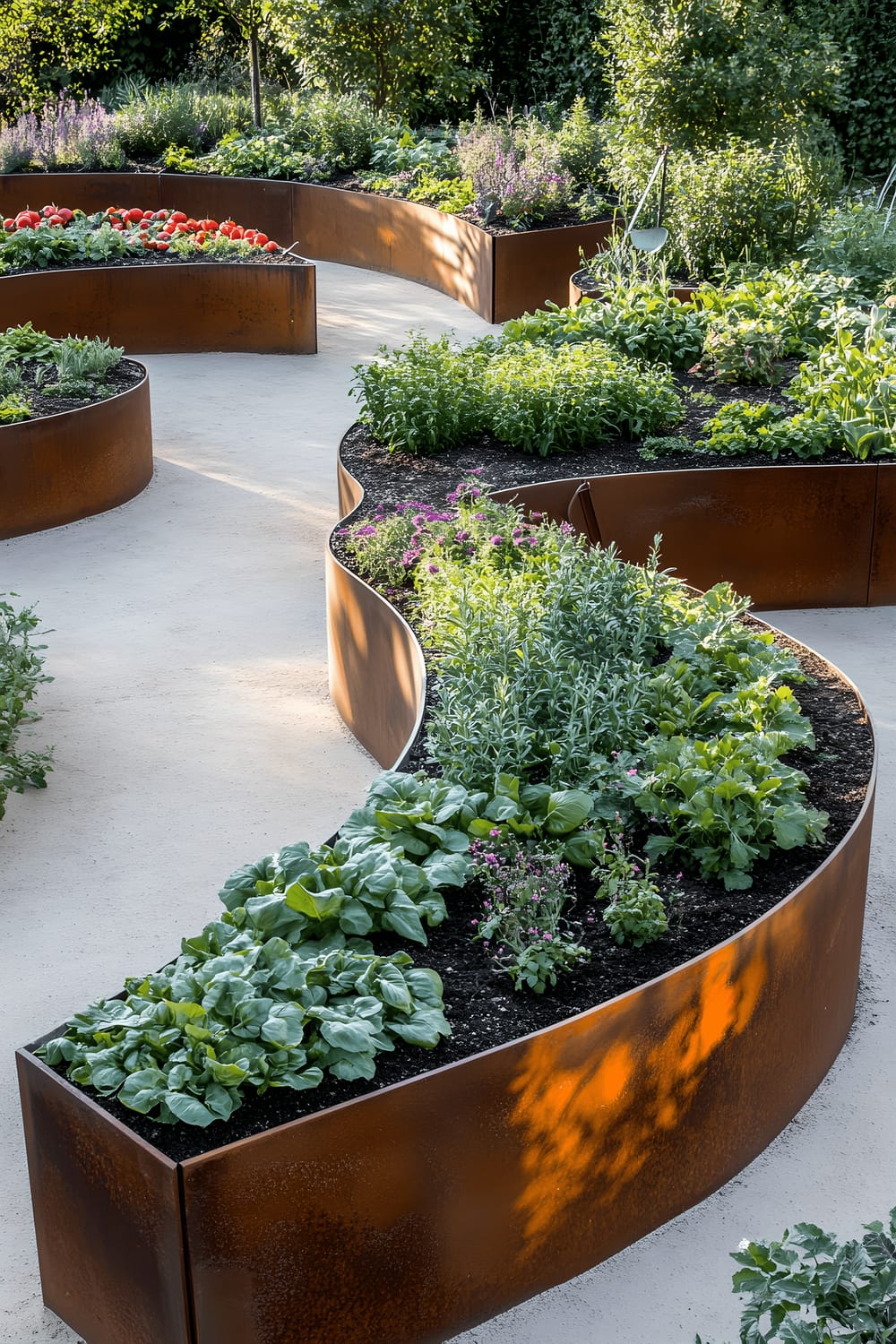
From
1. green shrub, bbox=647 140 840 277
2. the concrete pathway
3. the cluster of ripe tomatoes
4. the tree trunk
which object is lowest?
the concrete pathway

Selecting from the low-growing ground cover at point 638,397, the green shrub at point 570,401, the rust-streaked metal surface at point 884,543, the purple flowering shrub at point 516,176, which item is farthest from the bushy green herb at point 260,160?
the rust-streaked metal surface at point 884,543

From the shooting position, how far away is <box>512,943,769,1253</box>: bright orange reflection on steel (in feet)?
9.09

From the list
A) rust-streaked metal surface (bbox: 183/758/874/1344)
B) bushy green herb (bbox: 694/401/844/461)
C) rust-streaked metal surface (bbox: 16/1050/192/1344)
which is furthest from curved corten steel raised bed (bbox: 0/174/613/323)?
rust-streaked metal surface (bbox: 16/1050/192/1344)

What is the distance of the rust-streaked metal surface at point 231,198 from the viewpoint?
509 inches

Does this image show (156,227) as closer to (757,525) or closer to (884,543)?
(757,525)

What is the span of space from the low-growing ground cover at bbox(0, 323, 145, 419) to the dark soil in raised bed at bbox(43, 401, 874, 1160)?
378cm

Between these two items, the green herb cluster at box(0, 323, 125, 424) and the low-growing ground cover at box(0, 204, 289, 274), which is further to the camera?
the low-growing ground cover at box(0, 204, 289, 274)

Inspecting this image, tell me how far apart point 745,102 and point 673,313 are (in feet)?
8.83

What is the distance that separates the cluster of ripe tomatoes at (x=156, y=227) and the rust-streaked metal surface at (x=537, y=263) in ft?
5.70

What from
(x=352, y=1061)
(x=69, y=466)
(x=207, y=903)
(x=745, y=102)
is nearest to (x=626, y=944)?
(x=352, y=1061)

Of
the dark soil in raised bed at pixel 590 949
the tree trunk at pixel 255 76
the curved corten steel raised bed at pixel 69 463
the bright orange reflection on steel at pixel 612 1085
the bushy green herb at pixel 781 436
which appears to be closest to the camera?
the dark soil in raised bed at pixel 590 949

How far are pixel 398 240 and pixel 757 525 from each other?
7.20 meters

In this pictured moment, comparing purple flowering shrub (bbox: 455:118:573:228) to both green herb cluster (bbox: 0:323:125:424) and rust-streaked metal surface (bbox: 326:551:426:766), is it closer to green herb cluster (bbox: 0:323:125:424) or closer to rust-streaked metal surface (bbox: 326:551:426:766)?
green herb cluster (bbox: 0:323:125:424)

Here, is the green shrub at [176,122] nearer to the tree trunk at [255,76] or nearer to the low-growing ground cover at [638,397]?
the tree trunk at [255,76]
